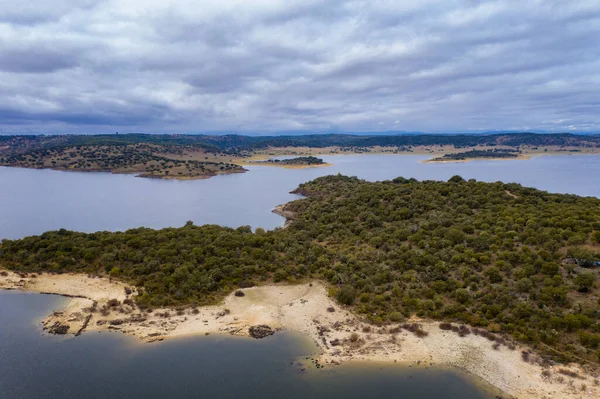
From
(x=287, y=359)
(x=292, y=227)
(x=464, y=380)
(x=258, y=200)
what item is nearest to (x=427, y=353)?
(x=464, y=380)

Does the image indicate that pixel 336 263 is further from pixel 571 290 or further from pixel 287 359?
pixel 571 290

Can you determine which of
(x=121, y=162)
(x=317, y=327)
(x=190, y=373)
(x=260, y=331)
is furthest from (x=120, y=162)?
(x=190, y=373)

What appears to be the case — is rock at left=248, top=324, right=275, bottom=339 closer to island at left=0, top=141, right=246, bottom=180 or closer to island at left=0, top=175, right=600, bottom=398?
island at left=0, top=175, right=600, bottom=398

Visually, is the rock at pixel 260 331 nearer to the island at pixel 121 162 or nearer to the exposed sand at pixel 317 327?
the exposed sand at pixel 317 327

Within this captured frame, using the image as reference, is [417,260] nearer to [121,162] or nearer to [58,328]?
[58,328]

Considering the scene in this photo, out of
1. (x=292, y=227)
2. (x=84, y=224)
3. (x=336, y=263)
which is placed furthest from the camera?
(x=84, y=224)

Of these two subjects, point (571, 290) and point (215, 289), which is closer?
point (571, 290)

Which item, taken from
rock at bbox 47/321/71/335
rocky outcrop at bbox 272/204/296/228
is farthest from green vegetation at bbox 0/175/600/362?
rocky outcrop at bbox 272/204/296/228
